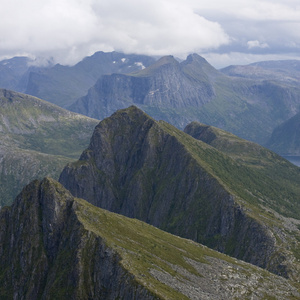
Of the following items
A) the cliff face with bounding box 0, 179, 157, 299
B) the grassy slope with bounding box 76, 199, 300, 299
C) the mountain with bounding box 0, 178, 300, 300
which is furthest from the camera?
the cliff face with bounding box 0, 179, 157, 299

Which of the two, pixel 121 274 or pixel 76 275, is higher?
pixel 121 274

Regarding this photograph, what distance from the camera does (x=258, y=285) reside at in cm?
18212

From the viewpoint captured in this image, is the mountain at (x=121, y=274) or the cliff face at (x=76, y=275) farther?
the cliff face at (x=76, y=275)

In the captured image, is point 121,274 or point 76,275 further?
point 76,275

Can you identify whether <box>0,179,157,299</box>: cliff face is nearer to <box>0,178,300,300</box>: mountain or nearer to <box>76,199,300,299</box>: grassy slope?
<box>0,178,300,300</box>: mountain

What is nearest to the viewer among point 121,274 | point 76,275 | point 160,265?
point 121,274

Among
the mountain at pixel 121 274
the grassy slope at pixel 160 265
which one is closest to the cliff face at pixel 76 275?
the mountain at pixel 121 274

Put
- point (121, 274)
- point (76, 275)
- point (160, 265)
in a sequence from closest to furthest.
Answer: point (121, 274) < point (160, 265) < point (76, 275)

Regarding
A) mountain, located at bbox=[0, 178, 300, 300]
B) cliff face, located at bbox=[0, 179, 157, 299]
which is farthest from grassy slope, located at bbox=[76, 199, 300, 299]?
cliff face, located at bbox=[0, 179, 157, 299]

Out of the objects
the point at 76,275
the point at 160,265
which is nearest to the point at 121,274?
the point at 160,265

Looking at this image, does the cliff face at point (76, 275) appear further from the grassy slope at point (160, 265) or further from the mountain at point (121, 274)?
the grassy slope at point (160, 265)

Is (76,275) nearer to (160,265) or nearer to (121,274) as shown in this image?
(121,274)

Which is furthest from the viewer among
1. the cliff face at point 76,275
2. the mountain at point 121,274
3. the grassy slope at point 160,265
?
the cliff face at point 76,275

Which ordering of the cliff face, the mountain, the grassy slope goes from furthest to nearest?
the cliff face
the mountain
the grassy slope
